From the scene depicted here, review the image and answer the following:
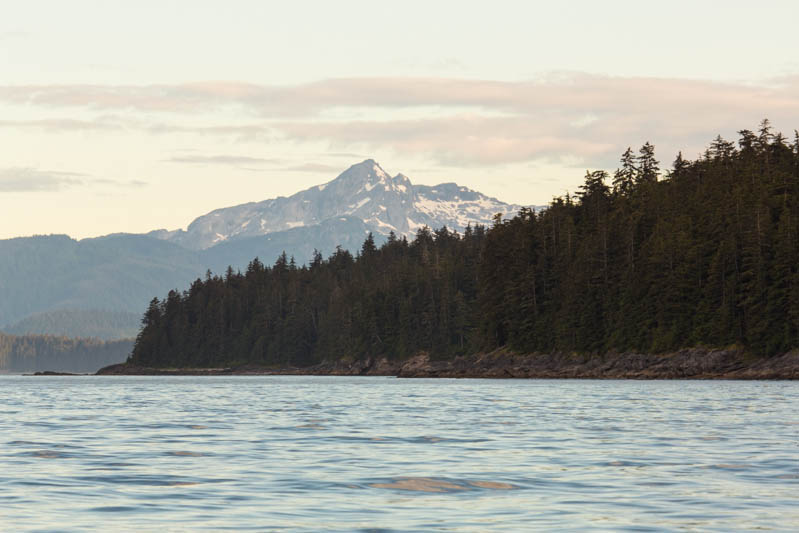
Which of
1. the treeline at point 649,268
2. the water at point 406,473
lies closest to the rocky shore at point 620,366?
the treeline at point 649,268

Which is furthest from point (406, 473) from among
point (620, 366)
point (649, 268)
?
point (649, 268)

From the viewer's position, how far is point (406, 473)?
27062 millimetres

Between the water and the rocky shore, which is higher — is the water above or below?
above

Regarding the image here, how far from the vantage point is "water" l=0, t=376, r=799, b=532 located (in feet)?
64.8

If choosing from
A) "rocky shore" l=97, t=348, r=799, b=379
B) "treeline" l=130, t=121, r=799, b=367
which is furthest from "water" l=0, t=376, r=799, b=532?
"treeline" l=130, t=121, r=799, b=367

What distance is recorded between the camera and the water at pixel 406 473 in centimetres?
1975

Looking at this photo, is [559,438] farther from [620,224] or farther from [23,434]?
[620,224]

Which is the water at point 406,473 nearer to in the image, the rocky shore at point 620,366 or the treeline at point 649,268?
the rocky shore at point 620,366

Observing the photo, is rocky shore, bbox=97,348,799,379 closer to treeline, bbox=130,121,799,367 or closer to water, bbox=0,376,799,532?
treeline, bbox=130,121,799,367

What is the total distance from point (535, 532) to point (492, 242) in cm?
15612

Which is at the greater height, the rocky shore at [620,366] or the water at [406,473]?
the water at [406,473]

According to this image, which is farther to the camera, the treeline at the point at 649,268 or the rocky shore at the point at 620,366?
the treeline at the point at 649,268

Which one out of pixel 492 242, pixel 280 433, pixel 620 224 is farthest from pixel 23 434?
pixel 492 242

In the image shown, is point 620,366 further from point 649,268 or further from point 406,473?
point 406,473
